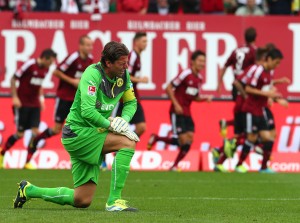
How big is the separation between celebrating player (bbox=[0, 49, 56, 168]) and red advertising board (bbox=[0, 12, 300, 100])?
2.15 metres

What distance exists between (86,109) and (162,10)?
1394 cm

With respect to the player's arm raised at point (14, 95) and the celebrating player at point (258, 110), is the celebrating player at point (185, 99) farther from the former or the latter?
the player's arm raised at point (14, 95)

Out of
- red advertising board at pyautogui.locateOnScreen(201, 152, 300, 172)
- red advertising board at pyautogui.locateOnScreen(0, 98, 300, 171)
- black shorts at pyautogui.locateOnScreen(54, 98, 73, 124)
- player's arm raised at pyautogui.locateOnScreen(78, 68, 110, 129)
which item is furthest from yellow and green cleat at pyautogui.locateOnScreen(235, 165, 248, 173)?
player's arm raised at pyautogui.locateOnScreen(78, 68, 110, 129)

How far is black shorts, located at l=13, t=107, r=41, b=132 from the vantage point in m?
20.7

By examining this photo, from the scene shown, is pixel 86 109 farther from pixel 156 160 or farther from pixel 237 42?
pixel 237 42

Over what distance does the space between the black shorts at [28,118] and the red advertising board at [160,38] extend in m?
2.17

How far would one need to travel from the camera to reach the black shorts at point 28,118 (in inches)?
815

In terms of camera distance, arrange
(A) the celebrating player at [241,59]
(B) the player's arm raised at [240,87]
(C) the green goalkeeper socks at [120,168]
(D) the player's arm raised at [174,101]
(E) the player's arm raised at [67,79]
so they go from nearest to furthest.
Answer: (C) the green goalkeeper socks at [120,168], (E) the player's arm raised at [67,79], (D) the player's arm raised at [174,101], (B) the player's arm raised at [240,87], (A) the celebrating player at [241,59]

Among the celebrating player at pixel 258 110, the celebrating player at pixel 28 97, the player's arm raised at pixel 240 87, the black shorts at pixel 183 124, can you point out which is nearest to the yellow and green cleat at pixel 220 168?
the celebrating player at pixel 258 110

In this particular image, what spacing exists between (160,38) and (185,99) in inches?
111

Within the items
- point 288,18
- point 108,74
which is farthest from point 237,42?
point 108,74

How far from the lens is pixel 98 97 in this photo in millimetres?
10734

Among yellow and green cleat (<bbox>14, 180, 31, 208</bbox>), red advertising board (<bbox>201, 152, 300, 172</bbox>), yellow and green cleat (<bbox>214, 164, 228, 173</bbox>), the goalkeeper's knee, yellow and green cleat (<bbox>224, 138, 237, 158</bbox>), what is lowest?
red advertising board (<bbox>201, 152, 300, 172</bbox>)

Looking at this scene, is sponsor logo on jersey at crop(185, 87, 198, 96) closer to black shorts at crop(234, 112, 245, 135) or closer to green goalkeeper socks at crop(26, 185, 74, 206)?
black shorts at crop(234, 112, 245, 135)
